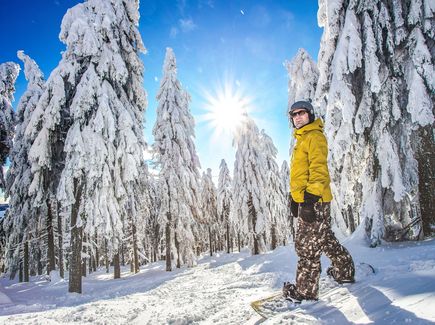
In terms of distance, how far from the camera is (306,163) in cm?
363

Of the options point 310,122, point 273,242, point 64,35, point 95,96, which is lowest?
point 273,242

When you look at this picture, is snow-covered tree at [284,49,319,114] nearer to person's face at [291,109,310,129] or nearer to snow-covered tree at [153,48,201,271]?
snow-covered tree at [153,48,201,271]

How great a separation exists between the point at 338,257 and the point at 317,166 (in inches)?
54.3

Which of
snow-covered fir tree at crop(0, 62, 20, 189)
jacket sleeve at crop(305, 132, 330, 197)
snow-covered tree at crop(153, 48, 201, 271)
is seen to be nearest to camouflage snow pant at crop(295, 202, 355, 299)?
jacket sleeve at crop(305, 132, 330, 197)

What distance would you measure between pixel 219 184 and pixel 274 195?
13244mm

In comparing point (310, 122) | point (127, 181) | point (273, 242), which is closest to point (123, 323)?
point (310, 122)

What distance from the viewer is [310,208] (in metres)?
3.42

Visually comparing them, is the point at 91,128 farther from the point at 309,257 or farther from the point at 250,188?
the point at 250,188

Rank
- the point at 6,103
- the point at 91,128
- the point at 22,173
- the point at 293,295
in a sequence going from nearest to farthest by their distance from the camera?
the point at 293,295
the point at 91,128
the point at 6,103
the point at 22,173

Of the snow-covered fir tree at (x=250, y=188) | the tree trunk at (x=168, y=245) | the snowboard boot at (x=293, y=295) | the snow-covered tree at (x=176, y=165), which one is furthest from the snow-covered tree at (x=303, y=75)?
the snowboard boot at (x=293, y=295)

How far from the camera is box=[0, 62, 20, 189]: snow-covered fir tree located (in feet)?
51.0

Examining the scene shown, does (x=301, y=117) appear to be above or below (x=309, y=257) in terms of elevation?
above

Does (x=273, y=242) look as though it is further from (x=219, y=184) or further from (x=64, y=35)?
(x=64, y=35)

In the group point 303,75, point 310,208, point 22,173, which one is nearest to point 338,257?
point 310,208
